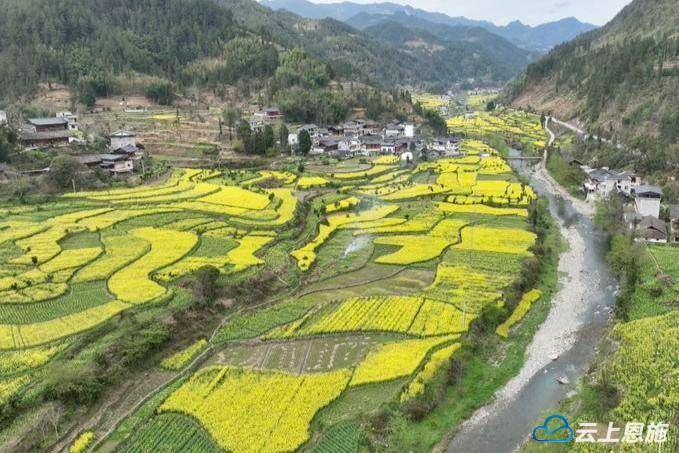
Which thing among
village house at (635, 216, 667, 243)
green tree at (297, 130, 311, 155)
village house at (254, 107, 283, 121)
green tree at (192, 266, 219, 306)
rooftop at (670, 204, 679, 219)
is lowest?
green tree at (192, 266, 219, 306)

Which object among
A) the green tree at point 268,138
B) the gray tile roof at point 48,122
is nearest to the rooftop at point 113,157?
the gray tile roof at point 48,122

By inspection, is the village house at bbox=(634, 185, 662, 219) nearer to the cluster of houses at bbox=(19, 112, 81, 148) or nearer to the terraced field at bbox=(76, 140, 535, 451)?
the terraced field at bbox=(76, 140, 535, 451)

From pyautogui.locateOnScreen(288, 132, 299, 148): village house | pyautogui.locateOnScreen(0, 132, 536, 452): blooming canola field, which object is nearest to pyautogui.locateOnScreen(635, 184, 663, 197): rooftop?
pyautogui.locateOnScreen(0, 132, 536, 452): blooming canola field

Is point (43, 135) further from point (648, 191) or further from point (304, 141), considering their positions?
point (648, 191)

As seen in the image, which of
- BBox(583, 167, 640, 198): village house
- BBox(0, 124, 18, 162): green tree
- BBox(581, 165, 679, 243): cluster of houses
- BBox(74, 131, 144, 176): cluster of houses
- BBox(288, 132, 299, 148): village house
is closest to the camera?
BBox(581, 165, 679, 243): cluster of houses

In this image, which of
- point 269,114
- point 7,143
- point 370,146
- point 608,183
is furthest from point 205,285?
point 269,114

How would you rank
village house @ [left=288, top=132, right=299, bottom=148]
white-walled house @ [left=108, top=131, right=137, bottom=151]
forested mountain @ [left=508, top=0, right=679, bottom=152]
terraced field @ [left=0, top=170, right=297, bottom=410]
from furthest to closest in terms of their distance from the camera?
village house @ [left=288, top=132, right=299, bottom=148] → forested mountain @ [left=508, top=0, right=679, bottom=152] → white-walled house @ [left=108, top=131, right=137, bottom=151] → terraced field @ [left=0, top=170, right=297, bottom=410]

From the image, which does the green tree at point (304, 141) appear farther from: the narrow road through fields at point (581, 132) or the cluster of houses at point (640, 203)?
the narrow road through fields at point (581, 132)

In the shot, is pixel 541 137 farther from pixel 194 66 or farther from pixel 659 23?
pixel 194 66
